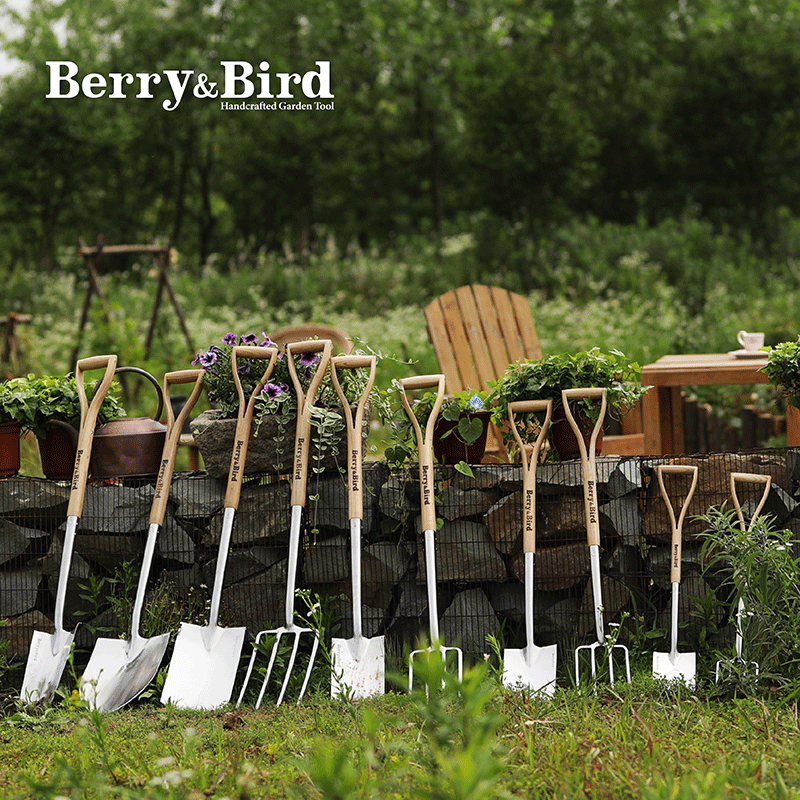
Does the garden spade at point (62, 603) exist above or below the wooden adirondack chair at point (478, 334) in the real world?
below

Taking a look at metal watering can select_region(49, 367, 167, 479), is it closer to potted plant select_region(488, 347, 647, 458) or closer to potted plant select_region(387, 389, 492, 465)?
potted plant select_region(387, 389, 492, 465)

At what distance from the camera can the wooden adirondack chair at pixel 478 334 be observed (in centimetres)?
442

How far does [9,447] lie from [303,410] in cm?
104

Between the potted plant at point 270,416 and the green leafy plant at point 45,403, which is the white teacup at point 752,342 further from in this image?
the green leafy plant at point 45,403

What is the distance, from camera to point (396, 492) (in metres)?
2.80

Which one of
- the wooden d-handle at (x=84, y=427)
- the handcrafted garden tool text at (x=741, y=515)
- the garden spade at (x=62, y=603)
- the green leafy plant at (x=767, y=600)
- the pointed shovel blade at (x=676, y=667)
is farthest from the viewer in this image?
the wooden d-handle at (x=84, y=427)

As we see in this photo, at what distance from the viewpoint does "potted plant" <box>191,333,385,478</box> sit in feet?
9.05

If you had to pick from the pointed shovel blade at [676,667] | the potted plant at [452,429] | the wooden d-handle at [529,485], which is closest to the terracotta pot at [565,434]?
the wooden d-handle at [529,485]

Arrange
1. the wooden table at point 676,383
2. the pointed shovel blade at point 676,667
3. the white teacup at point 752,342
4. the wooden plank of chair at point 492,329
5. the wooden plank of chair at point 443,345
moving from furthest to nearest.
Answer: the wooden plank of chair at point 492,329 → the wooden plank of chair at point 443,345 → the white teacup at point 752,342 → the wooden table at point 676,383 → the pointed shovel blade at point 676,667

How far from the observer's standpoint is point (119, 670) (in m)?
2.59

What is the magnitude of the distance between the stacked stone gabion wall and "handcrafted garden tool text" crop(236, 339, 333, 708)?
5.6 inches

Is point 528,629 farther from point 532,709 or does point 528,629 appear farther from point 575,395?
point 575,395

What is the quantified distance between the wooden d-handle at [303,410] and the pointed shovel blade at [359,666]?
457mm

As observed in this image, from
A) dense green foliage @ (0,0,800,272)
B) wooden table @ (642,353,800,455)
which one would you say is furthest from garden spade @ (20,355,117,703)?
dense green foliage @ (0,0,800,272)
